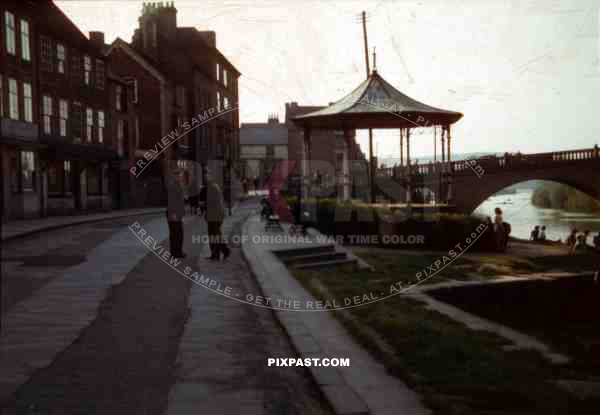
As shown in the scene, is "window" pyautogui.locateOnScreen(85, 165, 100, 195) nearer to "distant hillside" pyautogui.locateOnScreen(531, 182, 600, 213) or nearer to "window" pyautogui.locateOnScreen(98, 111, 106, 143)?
"window" pyautogui.locateOnScreen(98, 111, 106, 143)

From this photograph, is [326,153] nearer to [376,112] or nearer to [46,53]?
[46,53]

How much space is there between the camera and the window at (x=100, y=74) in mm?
35594

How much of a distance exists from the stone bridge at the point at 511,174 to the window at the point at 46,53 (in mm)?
16950

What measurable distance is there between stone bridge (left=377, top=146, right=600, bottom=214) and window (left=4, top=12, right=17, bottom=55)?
16485 millimetres

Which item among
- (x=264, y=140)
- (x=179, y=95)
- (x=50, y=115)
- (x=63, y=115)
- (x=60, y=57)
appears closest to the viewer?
(x=50, y=115)

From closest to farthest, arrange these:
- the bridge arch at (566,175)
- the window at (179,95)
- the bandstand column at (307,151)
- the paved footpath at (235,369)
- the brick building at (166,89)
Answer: the paved footpath at (235,369)
the bridge arch at (566,175)
the bandstand column at (307,151)
the brick building at (166,89)
the window at (179,95)

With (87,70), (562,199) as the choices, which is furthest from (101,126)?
(562,199)

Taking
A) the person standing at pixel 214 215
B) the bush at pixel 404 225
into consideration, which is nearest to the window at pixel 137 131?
the bush at pixel 404 225

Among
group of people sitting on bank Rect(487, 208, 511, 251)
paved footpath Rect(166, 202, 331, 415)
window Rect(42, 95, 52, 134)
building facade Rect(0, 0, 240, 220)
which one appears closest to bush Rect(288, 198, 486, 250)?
group of people sitting on bank Rect(487, 208, 511, 251)

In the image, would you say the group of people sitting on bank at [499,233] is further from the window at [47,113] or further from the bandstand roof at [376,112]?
the window at [47,113]

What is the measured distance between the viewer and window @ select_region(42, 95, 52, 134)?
1163 inches

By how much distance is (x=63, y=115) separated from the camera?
31.5m

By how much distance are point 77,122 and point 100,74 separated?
4.01m

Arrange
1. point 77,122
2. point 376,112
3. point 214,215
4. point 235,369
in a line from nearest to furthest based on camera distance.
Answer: point 235,369 < point 214,215 < point 376,112 < point 77,122
